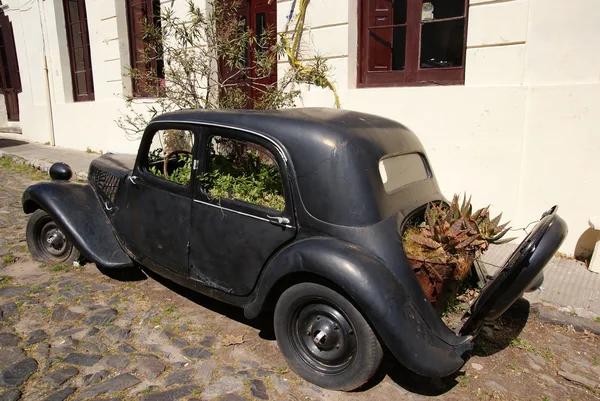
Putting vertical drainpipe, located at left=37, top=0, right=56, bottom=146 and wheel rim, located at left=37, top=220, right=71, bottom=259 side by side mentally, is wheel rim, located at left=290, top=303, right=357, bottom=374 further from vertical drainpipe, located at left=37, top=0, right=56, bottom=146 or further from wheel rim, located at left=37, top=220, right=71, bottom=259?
vertical drainpipe, located at left=37, top=0, right=56, bottom=146

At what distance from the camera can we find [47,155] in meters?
9.21

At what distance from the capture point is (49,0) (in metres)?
9.78

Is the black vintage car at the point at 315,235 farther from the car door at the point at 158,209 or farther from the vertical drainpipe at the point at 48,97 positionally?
the vertical drainpipe at the point at 48,97

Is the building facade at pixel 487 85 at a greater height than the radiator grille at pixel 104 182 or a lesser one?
greater

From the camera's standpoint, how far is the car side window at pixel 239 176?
2873 millimetres

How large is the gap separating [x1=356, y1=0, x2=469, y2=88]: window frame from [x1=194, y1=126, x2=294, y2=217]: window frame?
3.27 meters

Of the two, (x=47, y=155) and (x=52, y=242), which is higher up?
(x=47, y=155)

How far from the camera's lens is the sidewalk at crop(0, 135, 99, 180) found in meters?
8.08

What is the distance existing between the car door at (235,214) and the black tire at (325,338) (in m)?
0.33

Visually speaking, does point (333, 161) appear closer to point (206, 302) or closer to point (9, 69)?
point (206, 302)

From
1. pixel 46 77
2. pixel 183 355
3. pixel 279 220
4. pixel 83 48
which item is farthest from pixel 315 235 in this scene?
pixel 46 77

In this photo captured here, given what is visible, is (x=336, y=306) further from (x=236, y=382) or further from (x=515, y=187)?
(x=515, y=187)

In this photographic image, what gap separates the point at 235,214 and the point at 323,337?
922mm

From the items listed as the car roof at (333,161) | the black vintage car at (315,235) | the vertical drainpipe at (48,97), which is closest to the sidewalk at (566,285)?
the black vintage car at (315,235)
